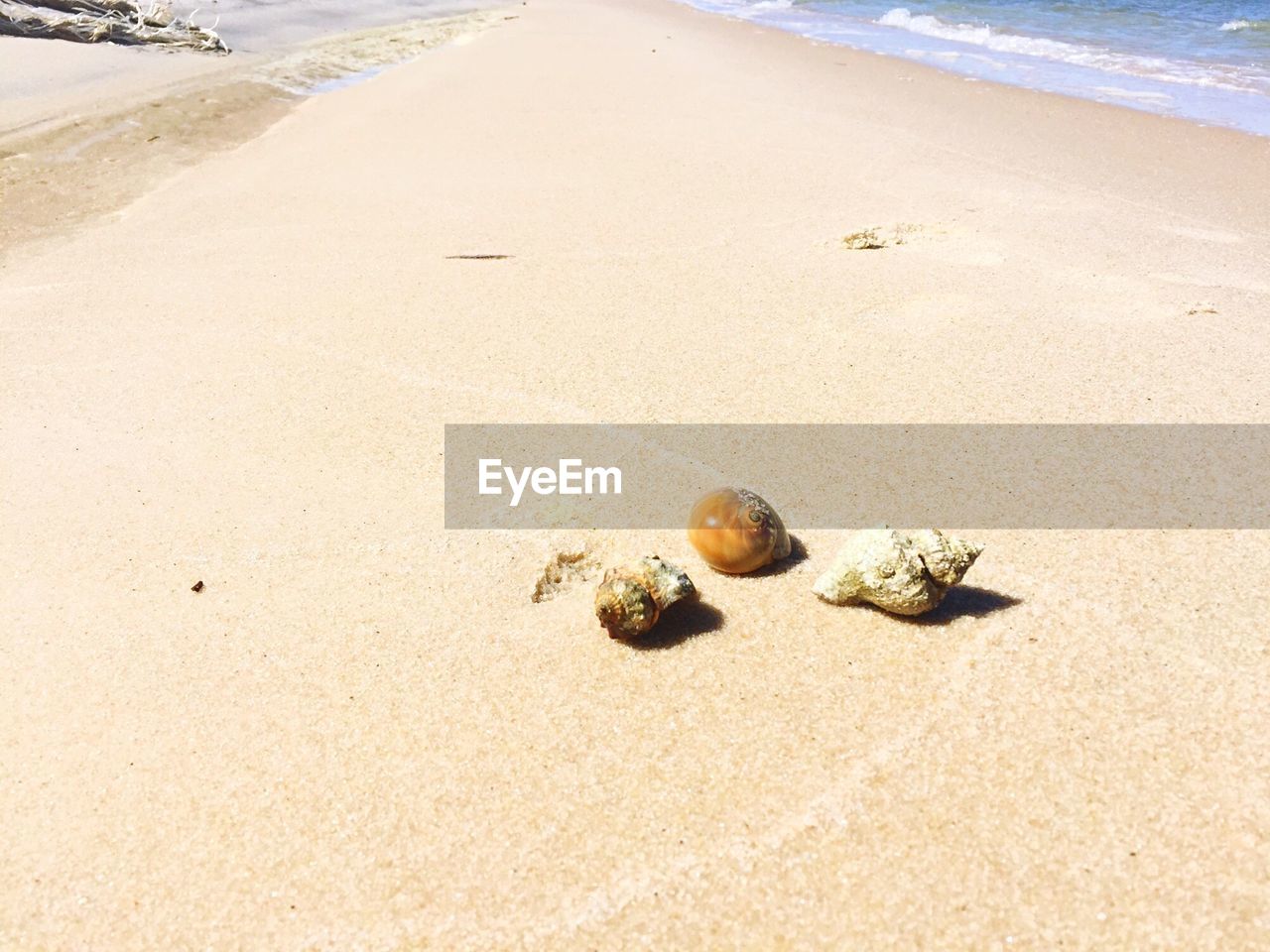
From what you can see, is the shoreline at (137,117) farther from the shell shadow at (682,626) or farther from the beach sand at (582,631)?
the shell shadow at (682,626)

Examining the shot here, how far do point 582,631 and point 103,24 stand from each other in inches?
402

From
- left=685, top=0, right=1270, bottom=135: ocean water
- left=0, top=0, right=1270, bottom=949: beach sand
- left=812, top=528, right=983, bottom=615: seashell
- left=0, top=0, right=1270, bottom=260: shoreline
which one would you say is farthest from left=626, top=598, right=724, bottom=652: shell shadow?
left=685, top=0, right=1270, bottom=135: ocean water

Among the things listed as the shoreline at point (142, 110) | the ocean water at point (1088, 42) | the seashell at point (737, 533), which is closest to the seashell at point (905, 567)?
the seashell at point (737, 533)

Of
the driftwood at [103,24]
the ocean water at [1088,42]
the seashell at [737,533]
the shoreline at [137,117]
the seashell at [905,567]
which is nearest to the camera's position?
the seashell at [905,567]

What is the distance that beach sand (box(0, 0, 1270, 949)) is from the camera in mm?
1523

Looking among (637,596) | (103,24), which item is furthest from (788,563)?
(103,24)

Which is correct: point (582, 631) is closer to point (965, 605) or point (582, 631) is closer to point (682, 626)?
point (682, 626)

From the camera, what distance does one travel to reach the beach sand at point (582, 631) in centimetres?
152

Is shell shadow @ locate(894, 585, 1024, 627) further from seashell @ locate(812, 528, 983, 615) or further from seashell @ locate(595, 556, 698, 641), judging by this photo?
seashell @ locate(595, 556, 698, 641)

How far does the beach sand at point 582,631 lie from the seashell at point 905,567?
0.26 ft

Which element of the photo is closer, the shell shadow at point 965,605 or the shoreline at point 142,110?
the shell shadow at point 965,605

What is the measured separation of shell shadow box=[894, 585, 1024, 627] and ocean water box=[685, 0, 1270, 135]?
668 cm

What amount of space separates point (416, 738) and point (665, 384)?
1.58 meters

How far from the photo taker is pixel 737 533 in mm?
2131
